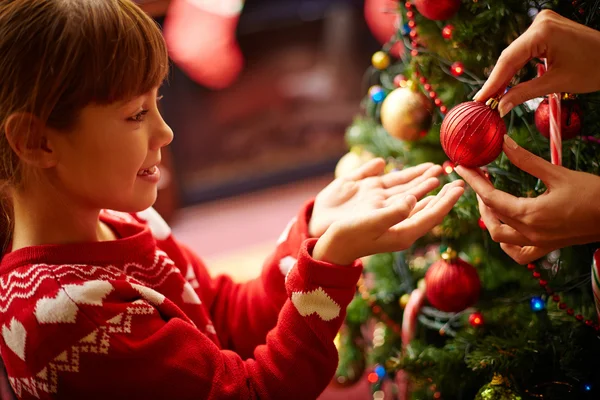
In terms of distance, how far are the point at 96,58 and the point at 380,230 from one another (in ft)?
1.30

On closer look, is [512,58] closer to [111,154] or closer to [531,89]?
[531,89]

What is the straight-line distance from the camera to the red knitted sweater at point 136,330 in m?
0.71

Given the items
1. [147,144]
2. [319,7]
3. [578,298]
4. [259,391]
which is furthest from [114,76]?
[319,7]

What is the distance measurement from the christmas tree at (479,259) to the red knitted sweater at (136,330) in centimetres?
23

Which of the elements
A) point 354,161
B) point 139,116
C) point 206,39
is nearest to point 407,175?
point 354,161

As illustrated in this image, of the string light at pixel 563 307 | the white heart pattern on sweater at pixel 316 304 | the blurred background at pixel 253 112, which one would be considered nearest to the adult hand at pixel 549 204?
the string light at pixel 563 307

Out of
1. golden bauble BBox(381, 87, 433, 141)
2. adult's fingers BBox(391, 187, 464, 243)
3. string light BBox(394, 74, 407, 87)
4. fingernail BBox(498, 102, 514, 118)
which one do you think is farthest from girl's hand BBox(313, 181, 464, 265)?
string light BBox(394, 74, 407, 87)

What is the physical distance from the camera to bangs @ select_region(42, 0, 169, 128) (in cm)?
69

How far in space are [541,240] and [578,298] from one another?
12.9 inches

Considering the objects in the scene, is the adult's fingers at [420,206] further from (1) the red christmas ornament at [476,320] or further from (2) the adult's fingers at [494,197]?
(1) the red christmas ornament at [476,320]

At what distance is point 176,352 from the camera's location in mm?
749

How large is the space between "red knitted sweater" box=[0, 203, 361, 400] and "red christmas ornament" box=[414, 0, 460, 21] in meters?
Answer: 0.36

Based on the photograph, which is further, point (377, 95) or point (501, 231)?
point (377, 95)

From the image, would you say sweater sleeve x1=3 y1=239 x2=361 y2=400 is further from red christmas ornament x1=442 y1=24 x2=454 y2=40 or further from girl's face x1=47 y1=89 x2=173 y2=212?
red christmas ornament x1=442 y1=24 x2=454 y2=40
